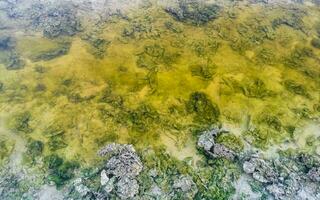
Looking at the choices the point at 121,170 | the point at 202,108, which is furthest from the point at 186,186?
the point at 202,108

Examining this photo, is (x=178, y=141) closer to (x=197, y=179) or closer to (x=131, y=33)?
(x=197, y=179)

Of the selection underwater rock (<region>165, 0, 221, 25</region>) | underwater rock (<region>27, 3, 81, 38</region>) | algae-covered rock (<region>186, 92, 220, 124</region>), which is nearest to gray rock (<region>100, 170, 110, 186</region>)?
algae-covered rock (<region>186, 92, 220, 124</region>)

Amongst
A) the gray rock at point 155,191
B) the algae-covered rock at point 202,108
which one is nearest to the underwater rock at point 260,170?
the algae-covered rock at point 202,108

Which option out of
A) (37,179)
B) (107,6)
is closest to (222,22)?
(107,6)

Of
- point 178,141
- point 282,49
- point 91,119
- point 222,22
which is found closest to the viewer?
point 178,141

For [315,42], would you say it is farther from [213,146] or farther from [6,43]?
[6,43]
